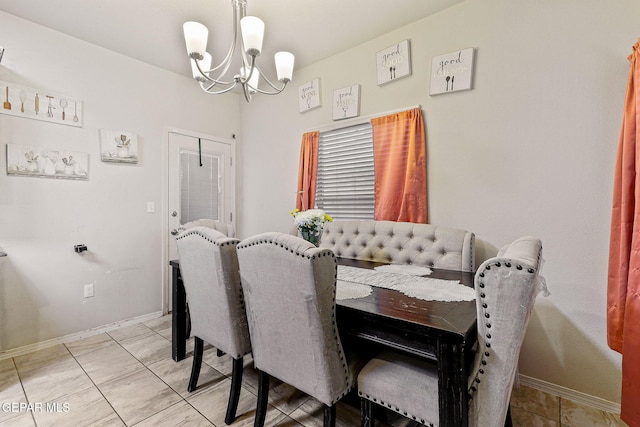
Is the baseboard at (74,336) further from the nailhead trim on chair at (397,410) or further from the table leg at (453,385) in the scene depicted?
the table leg at (453,385)

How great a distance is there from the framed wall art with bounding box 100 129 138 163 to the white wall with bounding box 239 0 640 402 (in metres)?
2.75

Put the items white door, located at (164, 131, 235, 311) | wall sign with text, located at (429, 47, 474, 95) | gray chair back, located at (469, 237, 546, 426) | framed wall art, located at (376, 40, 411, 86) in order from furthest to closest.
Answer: white door, located at (164, 131, 235, 311)
framed wall art, located at (376, 40, 411, 86)
wall sign with text, located at (429, 47, 474, 95)
gray chair back, located at (469, 237, 546, 426)

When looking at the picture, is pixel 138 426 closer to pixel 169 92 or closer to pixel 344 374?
pixel 344 374

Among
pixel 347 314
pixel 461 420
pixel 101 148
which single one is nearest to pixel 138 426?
pixel 347 314

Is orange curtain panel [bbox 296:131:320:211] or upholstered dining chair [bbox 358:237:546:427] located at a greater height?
orange curtain panel [bbox 296:131:320:211]

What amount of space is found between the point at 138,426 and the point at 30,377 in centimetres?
116

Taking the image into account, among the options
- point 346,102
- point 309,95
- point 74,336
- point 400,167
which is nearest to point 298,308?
point 400,167

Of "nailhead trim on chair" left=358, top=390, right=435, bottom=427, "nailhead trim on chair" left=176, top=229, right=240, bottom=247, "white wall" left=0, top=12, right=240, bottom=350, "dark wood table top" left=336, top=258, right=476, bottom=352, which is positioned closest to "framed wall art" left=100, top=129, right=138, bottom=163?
"white wall" left=0, top=12, right=240, bottom=350

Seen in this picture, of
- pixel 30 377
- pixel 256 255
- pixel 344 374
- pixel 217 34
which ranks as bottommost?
pixel 30 377

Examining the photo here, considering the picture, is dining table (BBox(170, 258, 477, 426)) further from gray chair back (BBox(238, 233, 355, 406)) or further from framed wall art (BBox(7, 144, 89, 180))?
framed wall art (BBox(7, 144, 89, 180))

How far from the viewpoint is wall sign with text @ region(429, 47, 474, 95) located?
6.94 ft

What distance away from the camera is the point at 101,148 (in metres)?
2.76

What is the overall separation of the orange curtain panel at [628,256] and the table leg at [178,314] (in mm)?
2704

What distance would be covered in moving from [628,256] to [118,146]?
4045mm
